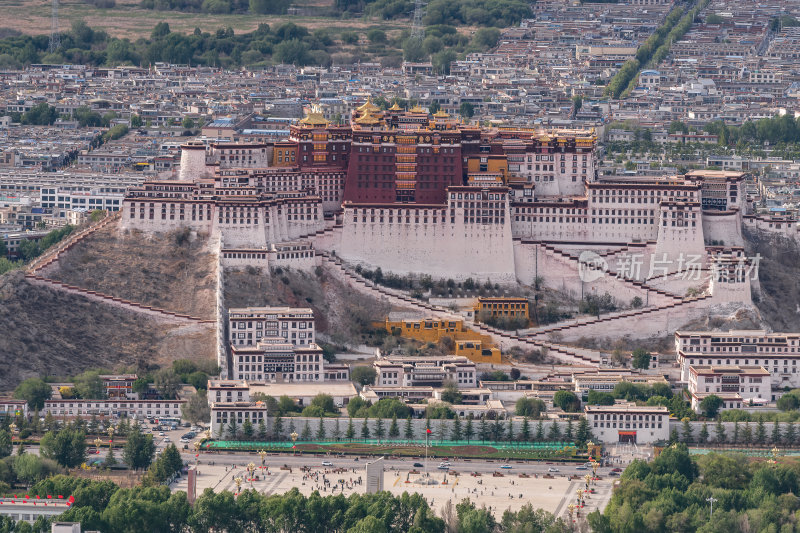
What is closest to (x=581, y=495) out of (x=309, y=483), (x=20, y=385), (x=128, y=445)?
(x=309, y=483)

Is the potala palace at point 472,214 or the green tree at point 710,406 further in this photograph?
the potala palace at point 472,214

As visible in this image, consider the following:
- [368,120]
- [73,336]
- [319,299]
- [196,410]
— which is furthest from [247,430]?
[368,120]

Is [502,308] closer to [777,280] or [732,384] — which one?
[732,384]

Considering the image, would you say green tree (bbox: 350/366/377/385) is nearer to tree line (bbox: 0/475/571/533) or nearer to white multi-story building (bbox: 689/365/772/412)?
white multi-story building (bbox: 689/365/772/412)

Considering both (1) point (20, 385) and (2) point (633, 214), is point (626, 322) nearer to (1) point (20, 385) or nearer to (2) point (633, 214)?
(2) point (633, 214)

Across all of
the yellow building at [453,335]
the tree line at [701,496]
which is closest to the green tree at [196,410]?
the yellow building at [453,335]

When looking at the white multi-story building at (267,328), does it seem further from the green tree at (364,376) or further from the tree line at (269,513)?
the tree line at (269,513)

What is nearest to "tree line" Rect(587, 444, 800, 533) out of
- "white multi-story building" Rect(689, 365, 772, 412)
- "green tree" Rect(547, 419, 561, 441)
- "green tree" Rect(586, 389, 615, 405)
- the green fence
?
the green fence
